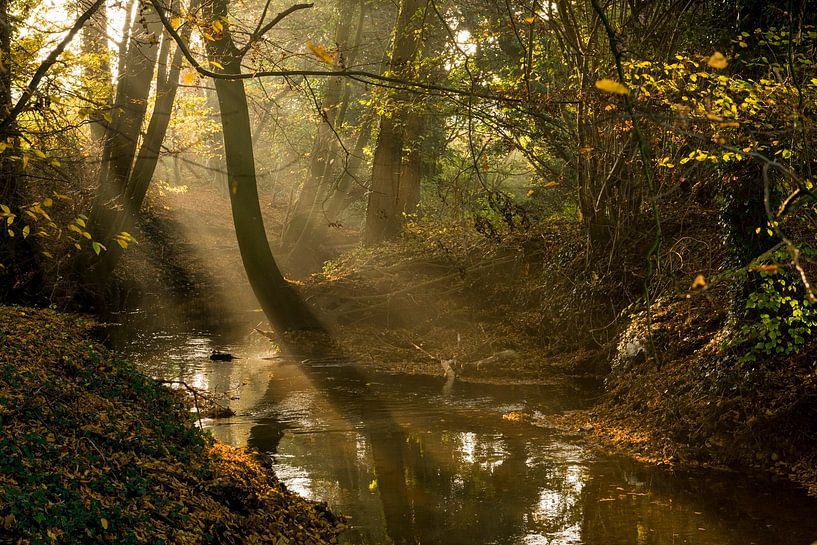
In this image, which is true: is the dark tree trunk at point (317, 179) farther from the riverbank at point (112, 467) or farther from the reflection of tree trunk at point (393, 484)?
the riverbank at point (112, 467)

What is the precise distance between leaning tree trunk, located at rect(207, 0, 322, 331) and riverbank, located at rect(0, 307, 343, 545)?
743 centimetres

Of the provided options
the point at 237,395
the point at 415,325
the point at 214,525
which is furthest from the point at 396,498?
the point at 415,325

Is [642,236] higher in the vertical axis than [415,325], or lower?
higher

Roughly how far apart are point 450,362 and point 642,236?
3.96 meters

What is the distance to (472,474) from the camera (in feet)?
26.1

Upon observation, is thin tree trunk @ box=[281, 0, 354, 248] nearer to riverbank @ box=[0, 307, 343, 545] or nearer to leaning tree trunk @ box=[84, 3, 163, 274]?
leaning tree trunk @ box=[84, 3, 163, 274]

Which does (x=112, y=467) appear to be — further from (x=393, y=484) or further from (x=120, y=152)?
(x=120, y=152)

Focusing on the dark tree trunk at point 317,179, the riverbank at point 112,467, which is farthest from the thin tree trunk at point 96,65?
the riverbank at point 112,467

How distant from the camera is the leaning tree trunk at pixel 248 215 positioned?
14422 millimetres

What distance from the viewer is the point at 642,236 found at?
12773mm

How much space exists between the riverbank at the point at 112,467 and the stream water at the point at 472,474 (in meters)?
0.81

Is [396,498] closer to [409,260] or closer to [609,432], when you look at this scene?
[609,432]

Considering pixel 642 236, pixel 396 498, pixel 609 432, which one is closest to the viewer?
pixel 396 498

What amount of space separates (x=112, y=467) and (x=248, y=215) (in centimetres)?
1022
